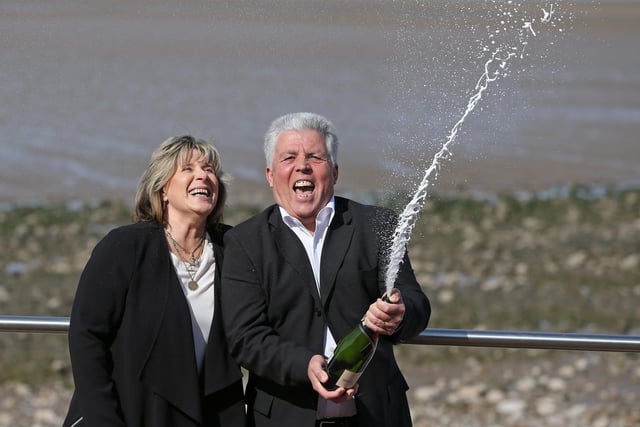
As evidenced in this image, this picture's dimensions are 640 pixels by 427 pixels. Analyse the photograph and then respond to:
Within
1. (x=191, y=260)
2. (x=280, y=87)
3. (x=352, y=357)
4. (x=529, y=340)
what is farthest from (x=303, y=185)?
(x=280, y=87)

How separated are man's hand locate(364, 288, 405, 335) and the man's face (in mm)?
363

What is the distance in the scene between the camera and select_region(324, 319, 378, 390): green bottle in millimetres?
2857

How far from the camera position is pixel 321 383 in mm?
2895

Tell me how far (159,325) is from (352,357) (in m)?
0.56

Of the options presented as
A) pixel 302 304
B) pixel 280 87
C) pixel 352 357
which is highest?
pixel 280 87

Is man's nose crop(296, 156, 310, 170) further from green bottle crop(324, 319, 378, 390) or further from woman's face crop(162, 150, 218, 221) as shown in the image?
green bottle crop(324, 319, 378, 390)

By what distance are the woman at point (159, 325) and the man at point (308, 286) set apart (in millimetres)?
94

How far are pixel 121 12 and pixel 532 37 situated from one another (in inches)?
424

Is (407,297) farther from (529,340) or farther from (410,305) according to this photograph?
(529,340)

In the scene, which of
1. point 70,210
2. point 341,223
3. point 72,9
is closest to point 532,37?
point 70,210

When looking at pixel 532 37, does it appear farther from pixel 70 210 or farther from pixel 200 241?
pixel 200 241

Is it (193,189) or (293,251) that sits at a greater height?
(193,189)

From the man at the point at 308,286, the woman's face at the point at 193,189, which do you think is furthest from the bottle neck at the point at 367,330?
the woman's face at the point at 193,189

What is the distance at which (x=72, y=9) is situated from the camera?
61.3ft
